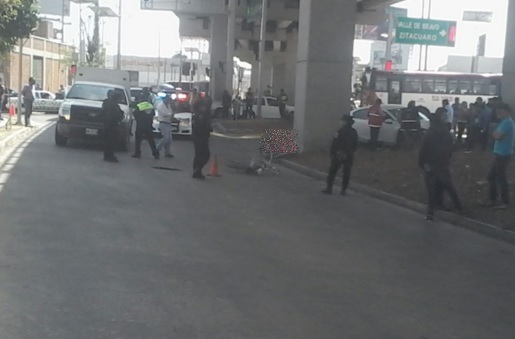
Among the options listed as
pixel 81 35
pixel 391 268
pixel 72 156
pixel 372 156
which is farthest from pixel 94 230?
pixel 81 35

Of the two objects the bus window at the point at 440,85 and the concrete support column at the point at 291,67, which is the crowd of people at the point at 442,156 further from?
the concrete support column at the point at 291,67

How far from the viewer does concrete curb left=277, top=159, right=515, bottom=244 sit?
12.8 m

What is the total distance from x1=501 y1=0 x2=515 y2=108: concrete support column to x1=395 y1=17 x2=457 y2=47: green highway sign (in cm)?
2177

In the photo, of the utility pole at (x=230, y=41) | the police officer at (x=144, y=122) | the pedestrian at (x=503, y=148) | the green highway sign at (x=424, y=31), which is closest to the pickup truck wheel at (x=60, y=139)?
the police officer at (x=144, y=122)

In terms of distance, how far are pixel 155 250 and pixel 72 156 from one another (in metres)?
12.3

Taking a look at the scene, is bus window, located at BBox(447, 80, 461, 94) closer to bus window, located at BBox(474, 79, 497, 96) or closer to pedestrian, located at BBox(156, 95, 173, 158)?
bus window, located at BBox(474, 79, 497, 96)

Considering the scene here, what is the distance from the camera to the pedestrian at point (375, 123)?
25.4 meters

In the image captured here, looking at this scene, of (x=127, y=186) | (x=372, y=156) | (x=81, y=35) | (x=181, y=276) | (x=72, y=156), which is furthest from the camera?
(x=81, y=35)

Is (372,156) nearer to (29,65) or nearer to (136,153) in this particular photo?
(136,153)

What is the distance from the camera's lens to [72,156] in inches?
852

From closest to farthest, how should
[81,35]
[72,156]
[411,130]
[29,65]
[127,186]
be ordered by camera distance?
1. [127,186]
2. [72,156]
3. [411,130]
4. [29,65]
5. [81,35]

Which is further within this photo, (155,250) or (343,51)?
(343,51)

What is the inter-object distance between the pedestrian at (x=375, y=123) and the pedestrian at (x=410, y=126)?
79 cm

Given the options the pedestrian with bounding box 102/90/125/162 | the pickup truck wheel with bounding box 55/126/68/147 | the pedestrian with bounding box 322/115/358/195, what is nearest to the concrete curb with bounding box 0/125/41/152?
the pickup truck wheel with bounding box 55/126/68/147
